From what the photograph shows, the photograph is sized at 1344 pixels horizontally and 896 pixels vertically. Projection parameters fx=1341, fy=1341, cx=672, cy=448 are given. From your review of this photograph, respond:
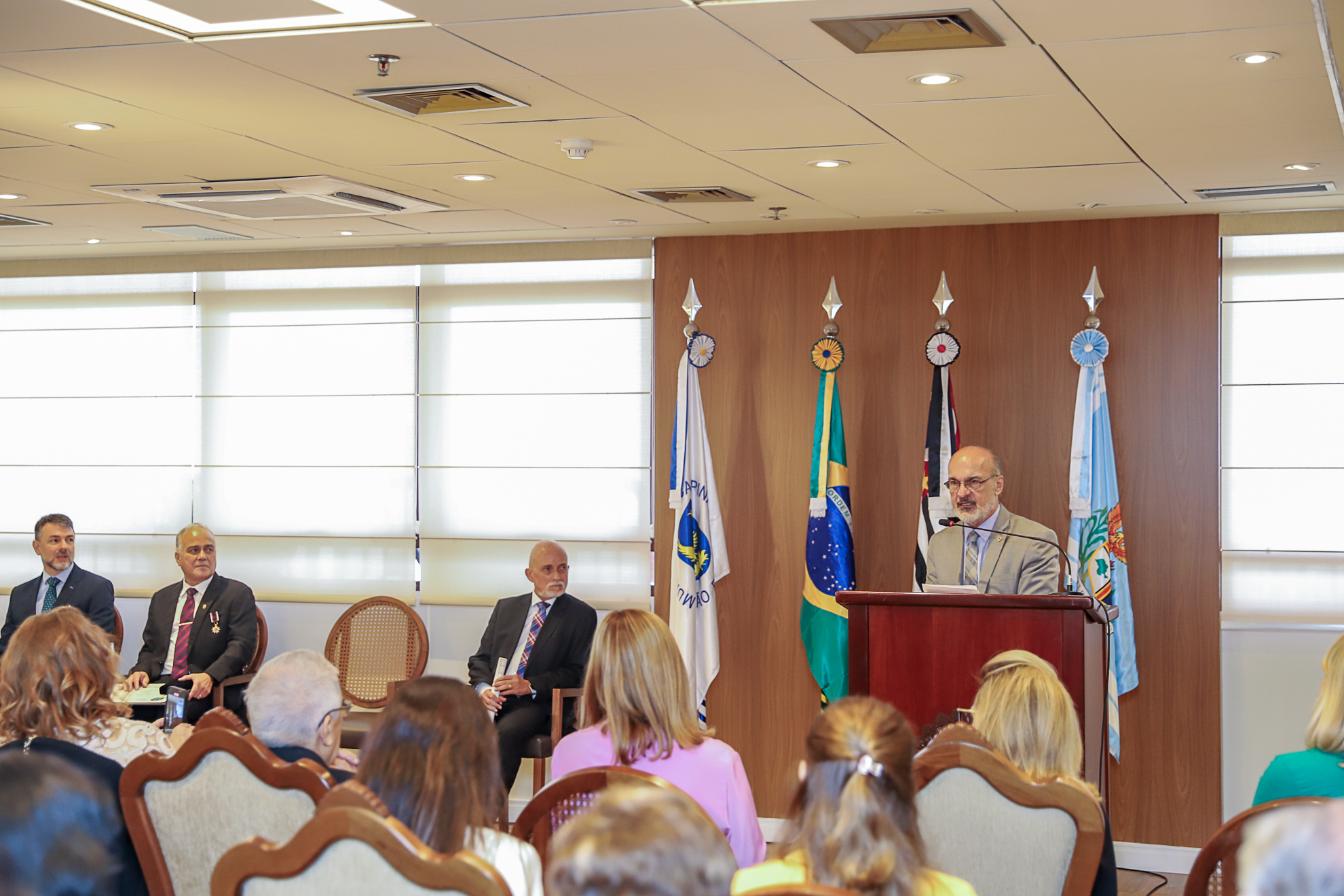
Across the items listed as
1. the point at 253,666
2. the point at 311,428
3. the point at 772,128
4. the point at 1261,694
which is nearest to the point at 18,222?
the point at 311,428

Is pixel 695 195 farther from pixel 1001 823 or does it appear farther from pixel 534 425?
pixel 1001 823

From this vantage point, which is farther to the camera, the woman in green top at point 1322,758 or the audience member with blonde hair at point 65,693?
the audience member with blonde hair at point 65,693

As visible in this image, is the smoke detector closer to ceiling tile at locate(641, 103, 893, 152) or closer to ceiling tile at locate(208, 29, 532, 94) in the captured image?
ceiling tile at locate(641, 103, 893, 152)

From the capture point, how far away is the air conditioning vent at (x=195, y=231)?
7105 mm

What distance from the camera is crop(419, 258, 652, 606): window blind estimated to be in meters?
7.46

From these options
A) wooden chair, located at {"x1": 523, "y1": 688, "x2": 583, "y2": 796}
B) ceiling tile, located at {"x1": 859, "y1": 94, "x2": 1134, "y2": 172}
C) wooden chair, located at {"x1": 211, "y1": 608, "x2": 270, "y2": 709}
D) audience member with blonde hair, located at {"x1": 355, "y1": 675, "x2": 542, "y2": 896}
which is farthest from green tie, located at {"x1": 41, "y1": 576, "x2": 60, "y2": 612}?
audience member with blonde hair, located at {"x1": 355, "y1": 675, "x2": 542, "y2": 896}

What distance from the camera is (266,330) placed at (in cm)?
809

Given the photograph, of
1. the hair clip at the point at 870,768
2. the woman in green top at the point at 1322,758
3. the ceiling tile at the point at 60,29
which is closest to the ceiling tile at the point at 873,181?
the ceiling tile at the point at 60,29

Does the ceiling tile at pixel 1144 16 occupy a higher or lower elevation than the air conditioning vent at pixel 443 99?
lower

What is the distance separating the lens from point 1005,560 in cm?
541

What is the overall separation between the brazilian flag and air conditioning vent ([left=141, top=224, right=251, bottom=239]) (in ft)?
10.8

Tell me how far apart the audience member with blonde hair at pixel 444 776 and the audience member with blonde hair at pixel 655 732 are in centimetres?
79

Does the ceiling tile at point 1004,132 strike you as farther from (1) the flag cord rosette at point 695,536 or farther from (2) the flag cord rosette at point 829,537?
(1) the flag cord rosette at point 695,536

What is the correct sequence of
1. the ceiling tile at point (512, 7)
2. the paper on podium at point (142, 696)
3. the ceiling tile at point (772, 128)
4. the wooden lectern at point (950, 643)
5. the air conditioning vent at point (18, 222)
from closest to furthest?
the ceiling tile at point (512, 7), the wooden lectern at point (950, 643), the ceiling tile at point (772, 128), the paper on podium at point (142, 696), the air conditioning vent at point (18, 222)
